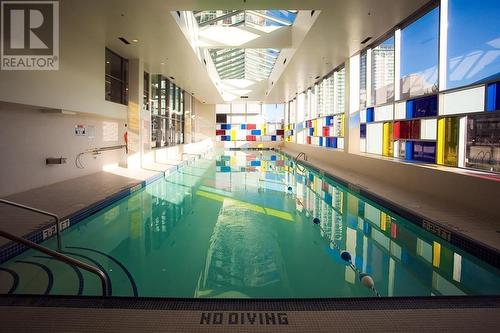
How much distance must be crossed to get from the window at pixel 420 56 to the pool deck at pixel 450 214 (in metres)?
1.86

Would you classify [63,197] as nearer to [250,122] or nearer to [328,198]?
[328,198]

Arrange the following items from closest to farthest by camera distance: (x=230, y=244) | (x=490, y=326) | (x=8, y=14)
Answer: (x=490, y=326) → (x=230, y=244) → (x=8, y=14)

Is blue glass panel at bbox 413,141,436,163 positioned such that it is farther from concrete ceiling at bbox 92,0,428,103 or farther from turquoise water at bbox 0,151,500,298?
concrete ceiling at bbox 92,0,428,103

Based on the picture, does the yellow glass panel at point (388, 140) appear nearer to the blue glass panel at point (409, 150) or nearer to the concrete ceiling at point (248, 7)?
the blue glass panel at point (409, 150)

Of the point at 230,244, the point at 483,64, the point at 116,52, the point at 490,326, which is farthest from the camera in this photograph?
the point at 116,52

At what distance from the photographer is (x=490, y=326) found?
204cm

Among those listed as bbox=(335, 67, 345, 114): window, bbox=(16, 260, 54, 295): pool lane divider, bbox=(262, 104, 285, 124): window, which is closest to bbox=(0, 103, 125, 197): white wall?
bbox=(16, 260, 54, 295): pool lane divider

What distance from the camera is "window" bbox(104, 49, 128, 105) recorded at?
906cm

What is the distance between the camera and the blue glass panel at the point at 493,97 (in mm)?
4859

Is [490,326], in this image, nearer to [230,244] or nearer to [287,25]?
[230,244]

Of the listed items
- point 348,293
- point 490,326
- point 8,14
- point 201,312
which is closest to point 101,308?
point 201,312

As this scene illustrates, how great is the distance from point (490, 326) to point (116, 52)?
929cm

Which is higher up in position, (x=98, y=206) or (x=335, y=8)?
(x=335, y=8)

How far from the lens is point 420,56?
6.99 m
